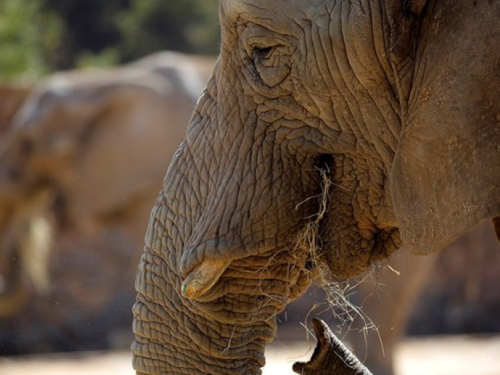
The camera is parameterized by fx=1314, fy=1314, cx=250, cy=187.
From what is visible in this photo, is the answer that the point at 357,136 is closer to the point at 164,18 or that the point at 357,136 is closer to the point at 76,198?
the point at 76,198

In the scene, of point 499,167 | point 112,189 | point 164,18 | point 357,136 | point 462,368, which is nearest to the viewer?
point 499,167

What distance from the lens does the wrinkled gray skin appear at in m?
2.15

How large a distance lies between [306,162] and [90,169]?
757cm

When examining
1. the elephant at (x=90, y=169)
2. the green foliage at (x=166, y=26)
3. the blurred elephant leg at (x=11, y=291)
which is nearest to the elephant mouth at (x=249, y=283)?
the blurred elephant leg at (x=11, y=291)

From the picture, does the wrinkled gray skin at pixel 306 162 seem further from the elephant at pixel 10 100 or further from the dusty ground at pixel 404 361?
the elephant at pixel 10 100

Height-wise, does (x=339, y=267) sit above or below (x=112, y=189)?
below

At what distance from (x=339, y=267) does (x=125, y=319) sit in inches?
313

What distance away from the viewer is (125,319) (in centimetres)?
1039

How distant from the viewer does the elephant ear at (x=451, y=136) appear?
6.88ft

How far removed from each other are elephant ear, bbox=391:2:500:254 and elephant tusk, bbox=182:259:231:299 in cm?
38

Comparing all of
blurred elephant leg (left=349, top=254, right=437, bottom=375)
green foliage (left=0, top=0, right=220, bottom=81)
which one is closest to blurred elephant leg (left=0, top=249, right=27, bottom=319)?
blurred elephant leg (left=349, top=254, right=437, bottom=375)

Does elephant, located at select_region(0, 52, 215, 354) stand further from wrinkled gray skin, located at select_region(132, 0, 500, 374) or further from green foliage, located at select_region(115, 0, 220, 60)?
wrinkled gray skin, located at select_region(132, 0, 500, 374)

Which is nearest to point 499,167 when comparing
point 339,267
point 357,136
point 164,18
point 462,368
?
point 357,136

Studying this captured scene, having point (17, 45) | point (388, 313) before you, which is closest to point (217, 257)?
point (388, 313)
